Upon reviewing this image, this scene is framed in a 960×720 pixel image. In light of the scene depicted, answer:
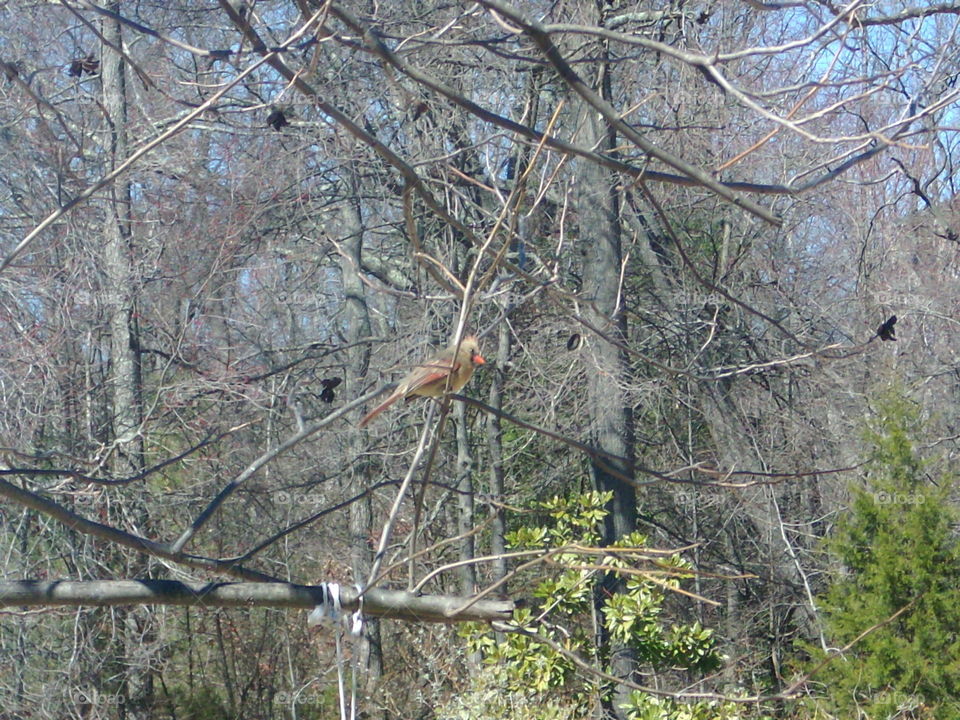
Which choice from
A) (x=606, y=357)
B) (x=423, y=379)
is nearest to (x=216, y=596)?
(x=423, y=379)

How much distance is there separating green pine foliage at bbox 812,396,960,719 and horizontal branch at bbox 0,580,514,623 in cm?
683

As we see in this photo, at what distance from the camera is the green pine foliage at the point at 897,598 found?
9.03m

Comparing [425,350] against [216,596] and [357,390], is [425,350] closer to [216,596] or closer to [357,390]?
[357,390]

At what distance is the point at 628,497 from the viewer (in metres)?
10.8

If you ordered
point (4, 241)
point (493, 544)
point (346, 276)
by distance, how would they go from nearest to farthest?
point (4, 241) < point (493, 544) < point (346, 276)

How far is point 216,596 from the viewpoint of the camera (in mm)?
2990

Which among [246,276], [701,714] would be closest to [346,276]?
[246,276]

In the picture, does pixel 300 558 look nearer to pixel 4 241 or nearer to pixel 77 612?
pixel 77 612

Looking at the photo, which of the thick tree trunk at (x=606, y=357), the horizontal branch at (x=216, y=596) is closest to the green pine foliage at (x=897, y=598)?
the thick tree trunk at (x=606, y=357)

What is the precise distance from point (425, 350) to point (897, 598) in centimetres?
454

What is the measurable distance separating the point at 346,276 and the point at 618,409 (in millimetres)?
3614

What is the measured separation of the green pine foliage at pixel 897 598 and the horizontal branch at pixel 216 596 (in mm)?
6830

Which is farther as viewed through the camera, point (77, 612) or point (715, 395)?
point (715, 395)

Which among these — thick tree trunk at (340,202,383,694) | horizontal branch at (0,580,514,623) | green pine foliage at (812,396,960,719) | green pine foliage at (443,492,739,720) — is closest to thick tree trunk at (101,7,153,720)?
thick tree trunk at (340,202,383,694)
